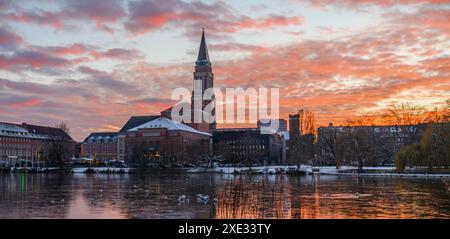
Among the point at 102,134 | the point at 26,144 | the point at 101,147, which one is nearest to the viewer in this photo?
the point at 26,144

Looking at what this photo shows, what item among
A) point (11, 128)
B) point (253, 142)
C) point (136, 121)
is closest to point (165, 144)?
point (136, 121)

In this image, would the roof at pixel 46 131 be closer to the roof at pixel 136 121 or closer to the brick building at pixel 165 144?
the roof at pixel 136 121

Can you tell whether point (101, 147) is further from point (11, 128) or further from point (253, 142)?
point (253, 142)

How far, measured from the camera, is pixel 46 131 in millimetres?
165375

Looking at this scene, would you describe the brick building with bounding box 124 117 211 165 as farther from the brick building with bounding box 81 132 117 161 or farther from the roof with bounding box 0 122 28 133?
the brick building with bounding box 81 132 117 161

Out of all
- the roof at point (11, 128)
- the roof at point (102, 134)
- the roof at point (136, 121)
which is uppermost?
the roof at point (136, 121)

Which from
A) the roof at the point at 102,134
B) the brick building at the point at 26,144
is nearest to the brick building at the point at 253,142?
the roof at the point at 102,134

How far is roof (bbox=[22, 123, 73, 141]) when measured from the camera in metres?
158

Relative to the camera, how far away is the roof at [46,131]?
15775 centimetres

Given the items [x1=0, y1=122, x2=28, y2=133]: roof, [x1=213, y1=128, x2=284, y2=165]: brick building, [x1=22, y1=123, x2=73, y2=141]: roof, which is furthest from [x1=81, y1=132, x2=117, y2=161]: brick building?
[x1=213, y1=128, x2=284, y2=165]: brick building

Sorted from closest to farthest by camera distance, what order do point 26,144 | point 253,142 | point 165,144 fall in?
point 165,144 < point 26,144 < point 253,142

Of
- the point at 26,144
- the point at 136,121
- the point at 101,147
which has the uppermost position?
the point at 136,121
